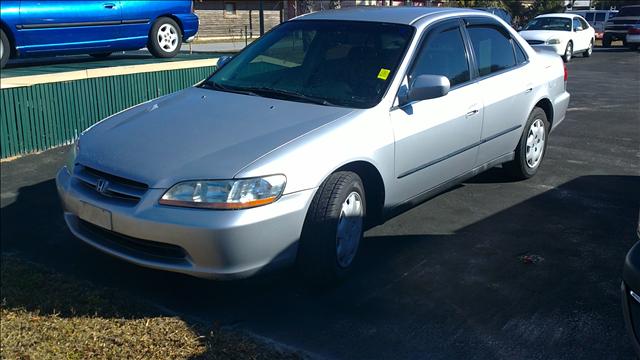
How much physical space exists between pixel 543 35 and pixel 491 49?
49.6 ft

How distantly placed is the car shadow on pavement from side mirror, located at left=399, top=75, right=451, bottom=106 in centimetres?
108

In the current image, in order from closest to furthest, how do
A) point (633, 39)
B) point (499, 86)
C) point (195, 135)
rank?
point (195, 135), point (499, 86), point (633, 39)

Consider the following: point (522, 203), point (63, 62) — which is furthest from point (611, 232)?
point (63, 62)

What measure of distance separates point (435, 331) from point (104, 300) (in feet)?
6.41

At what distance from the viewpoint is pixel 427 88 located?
4391 mm

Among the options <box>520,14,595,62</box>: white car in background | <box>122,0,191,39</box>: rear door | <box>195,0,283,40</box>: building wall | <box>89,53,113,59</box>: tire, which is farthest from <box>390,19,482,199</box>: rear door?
<box>195,0,283,40</box>: building wall

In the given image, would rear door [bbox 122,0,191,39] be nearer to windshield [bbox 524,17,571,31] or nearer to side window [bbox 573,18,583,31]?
windshield [bbox 524,17,571,31]

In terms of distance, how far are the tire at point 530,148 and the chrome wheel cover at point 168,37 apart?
630 centimetres

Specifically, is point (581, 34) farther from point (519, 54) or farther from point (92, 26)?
point (519, 54)

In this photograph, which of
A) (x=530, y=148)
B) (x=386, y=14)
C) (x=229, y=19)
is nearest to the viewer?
(x=386, y=14)

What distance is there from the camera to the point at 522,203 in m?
5.69

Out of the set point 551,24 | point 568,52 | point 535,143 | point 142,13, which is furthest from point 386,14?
point 551,24

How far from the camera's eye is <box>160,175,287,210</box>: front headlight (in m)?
3.52

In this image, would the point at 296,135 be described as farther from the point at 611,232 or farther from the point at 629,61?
the point at 629,61
